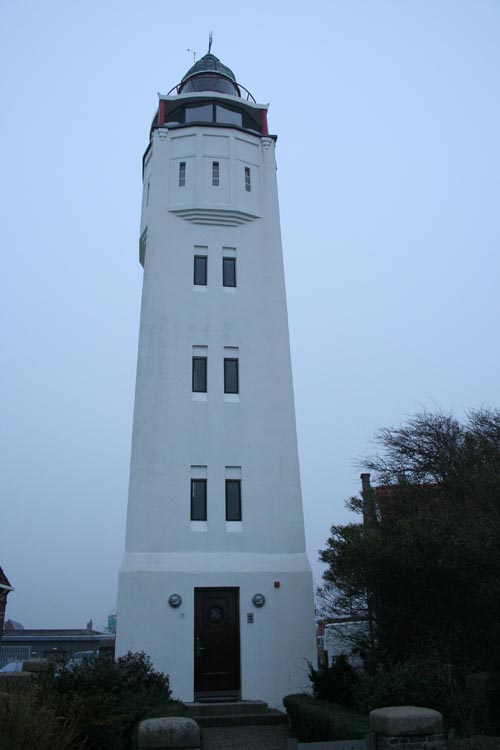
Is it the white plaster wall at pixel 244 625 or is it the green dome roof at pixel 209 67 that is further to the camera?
the green dome roof at pixel 209 67

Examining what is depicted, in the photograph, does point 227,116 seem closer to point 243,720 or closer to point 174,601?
point 174,601

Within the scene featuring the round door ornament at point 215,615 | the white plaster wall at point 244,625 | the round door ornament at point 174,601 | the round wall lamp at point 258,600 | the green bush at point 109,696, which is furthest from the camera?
the round wall lamp at point 258,600

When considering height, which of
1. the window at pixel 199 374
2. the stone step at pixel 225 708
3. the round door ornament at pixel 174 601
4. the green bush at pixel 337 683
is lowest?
the stone step at pixel 225 708

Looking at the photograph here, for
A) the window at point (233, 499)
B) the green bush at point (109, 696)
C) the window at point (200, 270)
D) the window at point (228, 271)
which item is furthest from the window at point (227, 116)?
the green bush at point (109, 696)

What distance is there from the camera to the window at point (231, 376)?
758 inches

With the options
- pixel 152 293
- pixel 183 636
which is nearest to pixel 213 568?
pixel 183 636

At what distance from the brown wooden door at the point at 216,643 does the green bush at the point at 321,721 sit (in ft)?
7.89

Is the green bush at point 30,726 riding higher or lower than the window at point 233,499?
lower

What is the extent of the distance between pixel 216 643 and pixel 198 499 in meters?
3.70

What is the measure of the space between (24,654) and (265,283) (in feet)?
87.5

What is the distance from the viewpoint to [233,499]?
1817cm

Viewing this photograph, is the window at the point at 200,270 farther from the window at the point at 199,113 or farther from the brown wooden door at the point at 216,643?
the brown wooden door at the point at 216,643

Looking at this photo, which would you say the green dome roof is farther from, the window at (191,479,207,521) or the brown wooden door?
the brown wooden door

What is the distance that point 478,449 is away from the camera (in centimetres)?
1927
